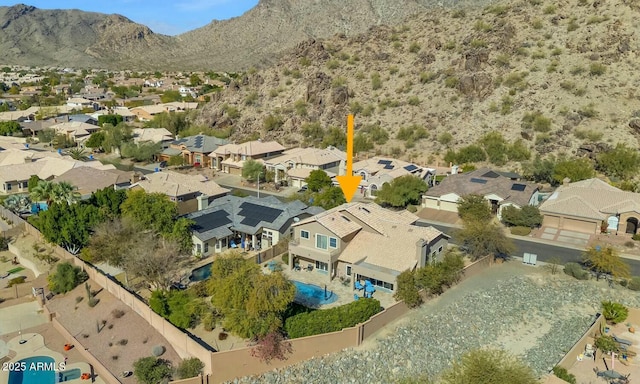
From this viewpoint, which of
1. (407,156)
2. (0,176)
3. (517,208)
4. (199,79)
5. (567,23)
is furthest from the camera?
(199,79)

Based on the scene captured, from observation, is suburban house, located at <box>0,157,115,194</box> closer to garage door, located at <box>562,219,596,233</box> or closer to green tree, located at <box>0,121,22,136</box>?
green tree, located at <box>0,121,22,136</box>

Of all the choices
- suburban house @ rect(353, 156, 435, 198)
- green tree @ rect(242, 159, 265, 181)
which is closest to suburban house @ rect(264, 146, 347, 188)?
green tree @ rect(242, 159, 265, 181)

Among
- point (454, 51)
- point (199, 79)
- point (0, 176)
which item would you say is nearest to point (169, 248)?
point (0, 176)

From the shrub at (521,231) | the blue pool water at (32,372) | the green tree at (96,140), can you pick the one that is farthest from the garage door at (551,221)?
the green tree at (96,140)

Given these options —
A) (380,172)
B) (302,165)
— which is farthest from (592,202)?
(302,165)

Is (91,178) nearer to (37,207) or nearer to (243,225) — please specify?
(37,207)

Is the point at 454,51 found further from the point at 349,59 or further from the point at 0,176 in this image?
the point at 0,176

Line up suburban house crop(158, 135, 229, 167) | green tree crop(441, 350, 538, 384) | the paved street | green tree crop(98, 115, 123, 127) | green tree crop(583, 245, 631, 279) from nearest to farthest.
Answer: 1. green tree crop(441, 350, 538, 384)
2. green tree crop(583, 245, 631, 279)
3. the paved street
4. suburban house crop(158, 135, 229, 167)
5. green tree crop(98, 115, 123, 127)
